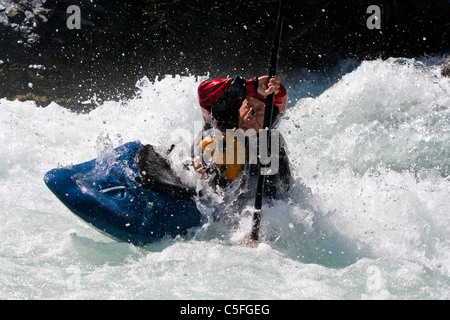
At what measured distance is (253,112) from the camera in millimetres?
2625

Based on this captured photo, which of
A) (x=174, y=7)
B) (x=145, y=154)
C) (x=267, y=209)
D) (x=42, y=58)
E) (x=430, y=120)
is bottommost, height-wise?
(x=267, y=209)

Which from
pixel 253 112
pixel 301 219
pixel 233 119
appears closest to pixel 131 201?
pixel 233 119

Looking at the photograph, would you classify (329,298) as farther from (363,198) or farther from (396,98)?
(396,98)

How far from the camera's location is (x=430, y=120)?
13.7ft

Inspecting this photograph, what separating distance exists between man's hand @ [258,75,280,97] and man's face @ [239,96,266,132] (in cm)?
11

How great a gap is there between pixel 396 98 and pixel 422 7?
9.12 feet

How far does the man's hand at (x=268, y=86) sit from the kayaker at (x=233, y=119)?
0.12 ft

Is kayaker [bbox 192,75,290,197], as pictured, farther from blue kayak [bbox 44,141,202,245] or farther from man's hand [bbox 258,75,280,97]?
blue kayak [bbox 44,141,202,245]

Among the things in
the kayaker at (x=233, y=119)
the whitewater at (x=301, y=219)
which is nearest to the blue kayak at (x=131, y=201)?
the whitewater at (x=301, y=219)

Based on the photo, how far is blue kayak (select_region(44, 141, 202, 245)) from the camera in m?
2.56

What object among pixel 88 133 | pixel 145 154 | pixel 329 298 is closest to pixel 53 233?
pixel 145 154

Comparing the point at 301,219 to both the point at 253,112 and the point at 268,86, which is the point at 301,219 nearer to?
the point at 253,112

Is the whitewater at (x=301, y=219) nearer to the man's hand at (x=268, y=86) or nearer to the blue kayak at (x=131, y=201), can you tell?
the blue kayak at (x=131, y=201)

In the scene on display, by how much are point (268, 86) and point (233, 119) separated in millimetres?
394
